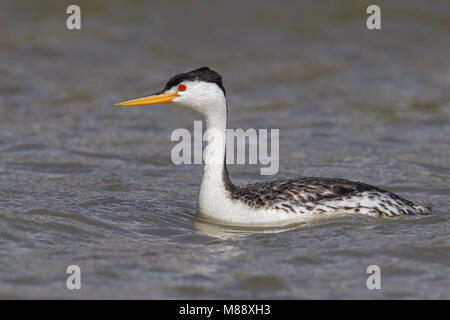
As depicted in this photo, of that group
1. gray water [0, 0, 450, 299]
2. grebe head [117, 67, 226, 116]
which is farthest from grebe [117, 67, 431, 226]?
gray water [0, 0, 450, 299]

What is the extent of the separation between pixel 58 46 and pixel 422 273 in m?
13.1

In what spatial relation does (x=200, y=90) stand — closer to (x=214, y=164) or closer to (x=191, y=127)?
(x=214, y=164)

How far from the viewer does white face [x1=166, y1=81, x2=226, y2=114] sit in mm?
9500

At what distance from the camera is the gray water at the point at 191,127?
26.5 ft

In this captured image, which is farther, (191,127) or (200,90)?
(191,127)

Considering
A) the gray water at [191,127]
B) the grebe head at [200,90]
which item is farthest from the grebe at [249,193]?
the gray water at [191,127]

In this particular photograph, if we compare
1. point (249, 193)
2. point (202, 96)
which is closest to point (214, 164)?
point (249, 193)

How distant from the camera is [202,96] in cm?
951

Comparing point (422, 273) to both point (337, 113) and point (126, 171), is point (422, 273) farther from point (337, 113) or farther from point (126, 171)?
point (337, 113)

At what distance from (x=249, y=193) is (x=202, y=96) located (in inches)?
48.5

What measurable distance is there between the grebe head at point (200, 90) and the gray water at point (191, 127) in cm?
133

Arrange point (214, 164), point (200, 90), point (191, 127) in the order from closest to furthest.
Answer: point (200, 90) < point (214, 164) < point (191, 127)

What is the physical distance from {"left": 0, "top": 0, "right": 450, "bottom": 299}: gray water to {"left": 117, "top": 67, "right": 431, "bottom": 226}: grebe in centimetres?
17

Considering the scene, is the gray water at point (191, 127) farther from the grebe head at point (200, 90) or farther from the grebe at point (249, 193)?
the grebe head at point (200, 90)
